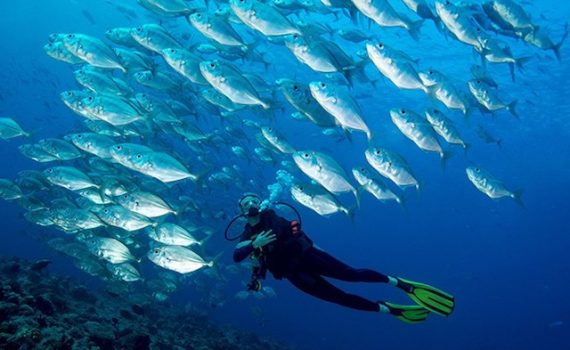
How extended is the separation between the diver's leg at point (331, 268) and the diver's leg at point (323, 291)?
158 millimetres

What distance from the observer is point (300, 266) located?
5.84 m

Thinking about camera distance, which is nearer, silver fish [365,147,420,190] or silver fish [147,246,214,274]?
silver fish [365,147,420,190]

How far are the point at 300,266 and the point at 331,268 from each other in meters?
0.62

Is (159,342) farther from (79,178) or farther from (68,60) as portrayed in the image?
(68,60)

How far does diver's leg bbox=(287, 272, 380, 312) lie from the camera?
5801 mm

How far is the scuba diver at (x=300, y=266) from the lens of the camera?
542cm

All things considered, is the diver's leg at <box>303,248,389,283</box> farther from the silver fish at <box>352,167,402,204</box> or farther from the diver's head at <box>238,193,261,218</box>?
the silver fish at <box>352,167,402,204</box>

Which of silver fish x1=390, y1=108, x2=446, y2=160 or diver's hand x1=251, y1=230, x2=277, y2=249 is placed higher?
silver fish x1=390, y1=108, x2=446, y2=160

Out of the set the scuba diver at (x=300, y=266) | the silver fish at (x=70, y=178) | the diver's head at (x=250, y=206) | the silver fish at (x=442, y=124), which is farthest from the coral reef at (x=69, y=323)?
the silver fish at (x=442, y=124)

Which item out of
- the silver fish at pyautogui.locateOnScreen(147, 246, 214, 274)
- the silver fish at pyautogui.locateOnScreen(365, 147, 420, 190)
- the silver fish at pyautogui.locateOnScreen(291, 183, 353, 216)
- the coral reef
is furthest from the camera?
the silver fish at pyautogui.locateOnScreen(147, 246, 214, 274)

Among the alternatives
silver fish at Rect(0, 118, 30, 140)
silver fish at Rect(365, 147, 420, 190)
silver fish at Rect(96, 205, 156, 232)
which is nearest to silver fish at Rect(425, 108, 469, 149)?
silver fish at Rect(365, 147, 420, 190)

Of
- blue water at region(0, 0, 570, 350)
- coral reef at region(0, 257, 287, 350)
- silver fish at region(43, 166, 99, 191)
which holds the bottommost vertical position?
blue water at region(0, 0, 570, 350)

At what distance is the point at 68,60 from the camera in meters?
7.18

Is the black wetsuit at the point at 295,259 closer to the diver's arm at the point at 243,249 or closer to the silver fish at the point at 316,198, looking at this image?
the diver's arm at the point at 243,249
